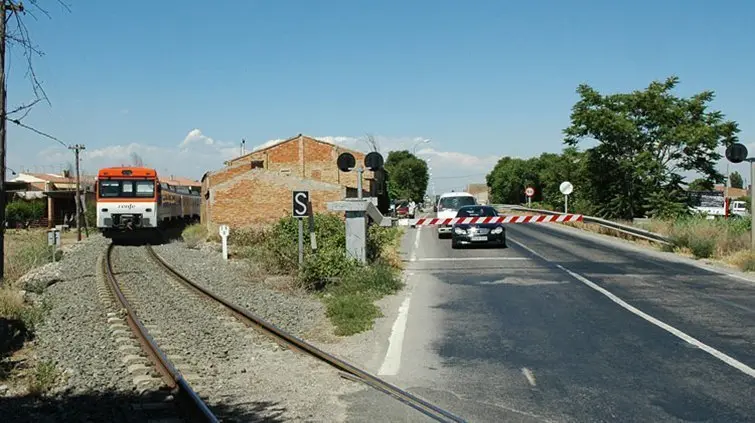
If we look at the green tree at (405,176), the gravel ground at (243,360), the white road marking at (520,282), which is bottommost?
the gravel ground at (243,360)

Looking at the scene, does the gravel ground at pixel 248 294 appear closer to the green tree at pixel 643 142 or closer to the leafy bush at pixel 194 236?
the leafy bush at pixel 194 236

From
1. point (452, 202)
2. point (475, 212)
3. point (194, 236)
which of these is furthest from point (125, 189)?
point (475, 212)

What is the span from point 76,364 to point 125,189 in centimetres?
2230

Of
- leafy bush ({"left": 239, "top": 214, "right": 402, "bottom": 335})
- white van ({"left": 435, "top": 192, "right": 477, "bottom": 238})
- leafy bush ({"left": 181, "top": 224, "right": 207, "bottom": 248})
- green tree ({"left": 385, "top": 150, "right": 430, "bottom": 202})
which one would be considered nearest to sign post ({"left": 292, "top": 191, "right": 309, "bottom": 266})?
leafy bush ({"left": 239, "top": 214, "right": 402, "bottom": 335})

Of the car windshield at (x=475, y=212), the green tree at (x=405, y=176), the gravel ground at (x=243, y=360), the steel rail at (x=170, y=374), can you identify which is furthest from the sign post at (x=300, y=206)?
the green tree at (x=405, y=176)

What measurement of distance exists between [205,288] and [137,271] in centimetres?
538

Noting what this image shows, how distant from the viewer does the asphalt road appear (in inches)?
242

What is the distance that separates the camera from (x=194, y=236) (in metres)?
34.7

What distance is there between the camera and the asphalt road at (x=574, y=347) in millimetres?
6137

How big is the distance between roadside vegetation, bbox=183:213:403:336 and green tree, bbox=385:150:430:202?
175 feet

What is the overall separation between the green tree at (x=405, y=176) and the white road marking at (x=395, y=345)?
60960 millimetres

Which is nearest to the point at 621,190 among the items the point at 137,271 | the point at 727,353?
the point at 137,271

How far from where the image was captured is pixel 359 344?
8.93 meters

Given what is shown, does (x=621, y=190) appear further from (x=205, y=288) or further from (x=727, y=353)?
(x=727, y=353)
